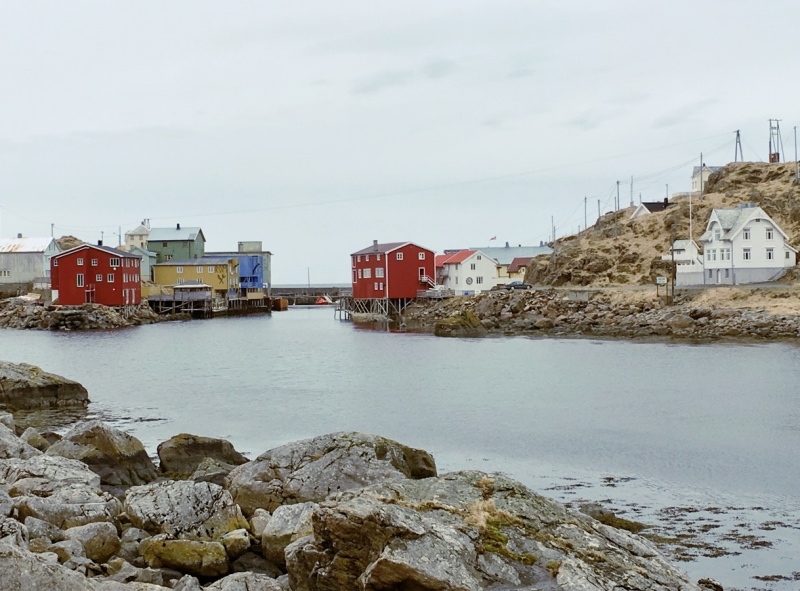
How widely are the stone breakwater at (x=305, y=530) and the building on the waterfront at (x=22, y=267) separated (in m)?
86.3

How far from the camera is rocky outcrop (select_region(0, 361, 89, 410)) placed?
26172mm

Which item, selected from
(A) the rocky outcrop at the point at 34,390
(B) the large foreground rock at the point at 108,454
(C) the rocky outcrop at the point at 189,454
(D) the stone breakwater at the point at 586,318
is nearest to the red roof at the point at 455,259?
(D) the stone breakwater at the point at 586,318

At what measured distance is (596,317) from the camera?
61781mm

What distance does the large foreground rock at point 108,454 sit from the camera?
14.8 metres

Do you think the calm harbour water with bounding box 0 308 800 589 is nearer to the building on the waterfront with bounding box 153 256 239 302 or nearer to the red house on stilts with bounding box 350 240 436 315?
the red house on stilts with bounding box 350 240 436 315

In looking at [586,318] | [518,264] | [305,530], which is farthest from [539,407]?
[518,264]

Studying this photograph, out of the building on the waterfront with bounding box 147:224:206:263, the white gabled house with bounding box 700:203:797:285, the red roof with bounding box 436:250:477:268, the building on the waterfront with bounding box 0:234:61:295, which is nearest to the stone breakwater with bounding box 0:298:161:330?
the building on the waterfront with bounding box 0:234:61:295

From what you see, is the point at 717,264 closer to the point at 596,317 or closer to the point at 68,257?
the point at 596,317

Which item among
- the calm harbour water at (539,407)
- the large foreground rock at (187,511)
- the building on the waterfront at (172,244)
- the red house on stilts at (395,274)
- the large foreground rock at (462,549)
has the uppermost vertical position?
the building on the waterfront at (172,244)

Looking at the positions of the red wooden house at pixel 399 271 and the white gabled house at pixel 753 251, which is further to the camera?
the red wooden house at pixel 399 271

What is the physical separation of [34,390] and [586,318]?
43.7 meters

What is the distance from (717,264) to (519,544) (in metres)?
64.1

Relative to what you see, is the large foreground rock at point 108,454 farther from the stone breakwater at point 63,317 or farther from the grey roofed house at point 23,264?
the grey roofed house at point 23,264

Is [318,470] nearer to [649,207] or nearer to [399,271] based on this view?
[399,271]
